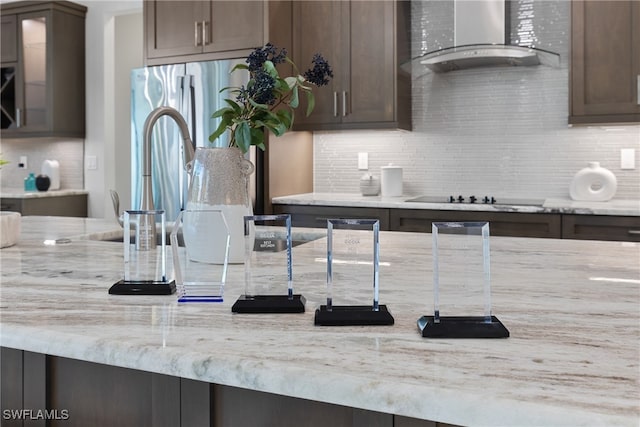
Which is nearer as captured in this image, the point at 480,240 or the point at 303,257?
the point at 480,240

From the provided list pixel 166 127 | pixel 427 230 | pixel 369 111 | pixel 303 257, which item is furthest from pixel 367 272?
pixel 166 127

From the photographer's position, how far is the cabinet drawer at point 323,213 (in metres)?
3.40

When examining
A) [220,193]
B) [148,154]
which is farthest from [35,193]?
[220,193]

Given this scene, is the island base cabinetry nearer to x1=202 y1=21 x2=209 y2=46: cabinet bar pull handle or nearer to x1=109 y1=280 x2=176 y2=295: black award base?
x1=109 y1=280 x2=176 y2=295: black award base

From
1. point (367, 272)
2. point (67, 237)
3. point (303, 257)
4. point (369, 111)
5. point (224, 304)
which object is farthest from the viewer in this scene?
point (369, 111)

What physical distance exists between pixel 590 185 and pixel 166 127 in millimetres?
2596

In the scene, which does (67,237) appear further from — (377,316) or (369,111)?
(369,111)

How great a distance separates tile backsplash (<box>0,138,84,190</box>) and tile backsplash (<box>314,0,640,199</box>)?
7.59 feet

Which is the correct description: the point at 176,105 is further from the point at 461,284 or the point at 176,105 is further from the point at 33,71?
the point at 461,284

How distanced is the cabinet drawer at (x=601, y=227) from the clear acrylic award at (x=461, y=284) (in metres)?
2.33

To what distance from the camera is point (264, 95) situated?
1.34m

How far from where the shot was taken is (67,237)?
192cm

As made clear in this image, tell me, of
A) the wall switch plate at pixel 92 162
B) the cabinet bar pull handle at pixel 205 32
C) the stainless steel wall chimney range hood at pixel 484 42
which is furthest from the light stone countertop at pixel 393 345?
the wall switch plate at pixel 92 162

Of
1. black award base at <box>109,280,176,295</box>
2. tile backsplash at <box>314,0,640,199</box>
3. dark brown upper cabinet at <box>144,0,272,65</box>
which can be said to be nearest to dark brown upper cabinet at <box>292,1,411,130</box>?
tile backsplash at <box>314,0,640,199</box>
